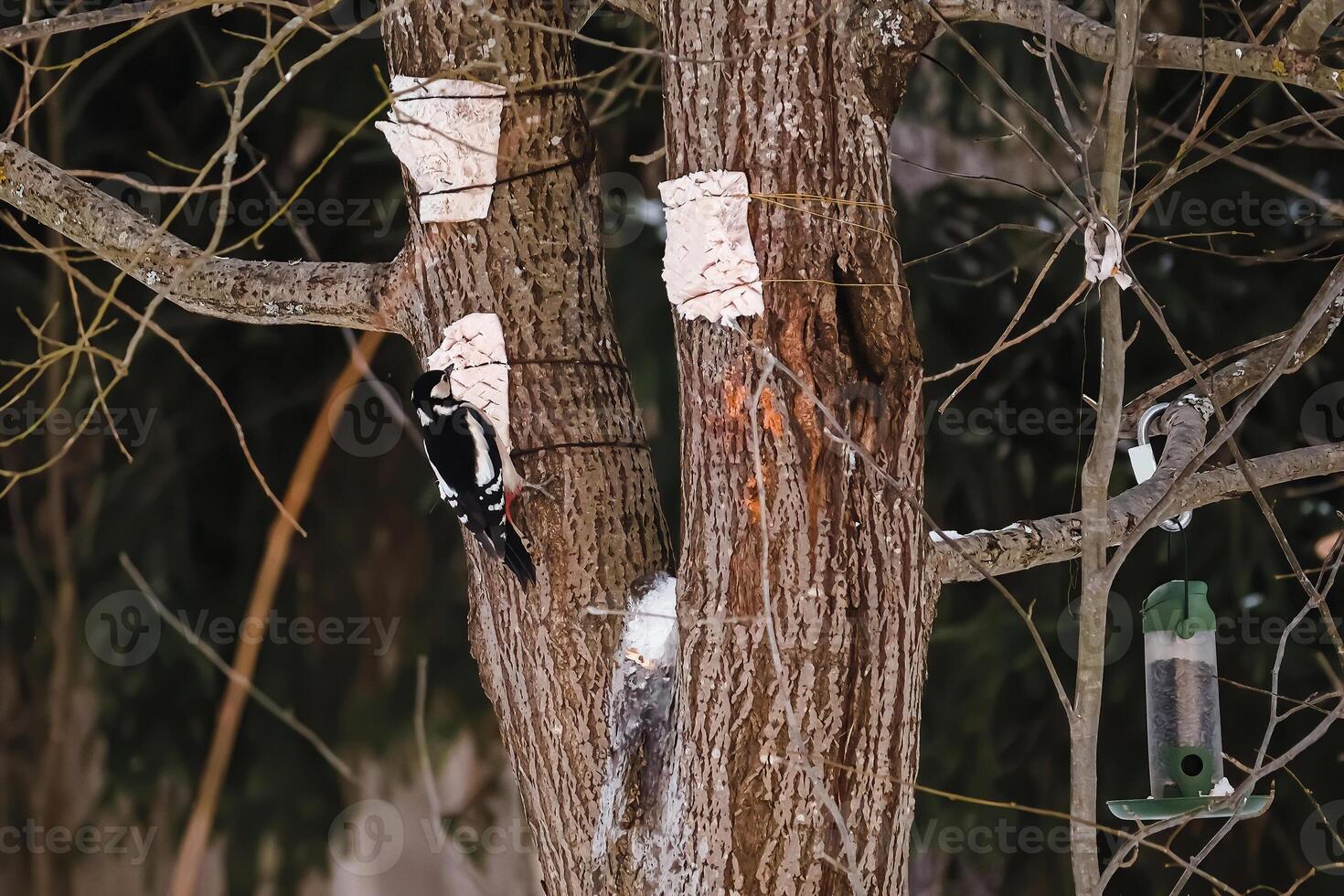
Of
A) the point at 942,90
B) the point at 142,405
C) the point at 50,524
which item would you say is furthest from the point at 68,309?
the point at 942,90

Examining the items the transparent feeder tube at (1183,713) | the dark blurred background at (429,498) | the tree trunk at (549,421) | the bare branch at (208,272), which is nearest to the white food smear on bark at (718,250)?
the tree trunk at (549,421)

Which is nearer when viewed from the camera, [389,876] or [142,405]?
[142,405]

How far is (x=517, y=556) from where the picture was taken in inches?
61.2

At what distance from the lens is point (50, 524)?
3420 mm

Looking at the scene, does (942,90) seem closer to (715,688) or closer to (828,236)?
(828,236)

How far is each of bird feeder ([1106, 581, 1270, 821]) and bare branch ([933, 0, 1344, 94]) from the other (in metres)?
0.62

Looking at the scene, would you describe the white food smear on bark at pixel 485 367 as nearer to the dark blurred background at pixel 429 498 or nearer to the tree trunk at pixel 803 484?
the tree trunk at pixel 803 484

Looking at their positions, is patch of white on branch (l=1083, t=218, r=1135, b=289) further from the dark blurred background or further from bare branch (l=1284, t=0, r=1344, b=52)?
the dark blurred background

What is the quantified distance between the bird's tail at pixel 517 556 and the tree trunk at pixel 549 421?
0.01m

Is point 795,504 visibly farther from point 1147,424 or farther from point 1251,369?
point 1251,369

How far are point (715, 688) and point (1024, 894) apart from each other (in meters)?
2.24

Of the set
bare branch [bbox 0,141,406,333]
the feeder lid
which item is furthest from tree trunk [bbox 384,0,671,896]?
the feeder lid

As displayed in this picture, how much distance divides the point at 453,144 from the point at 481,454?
0.39 metres

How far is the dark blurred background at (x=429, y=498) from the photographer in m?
3.02
